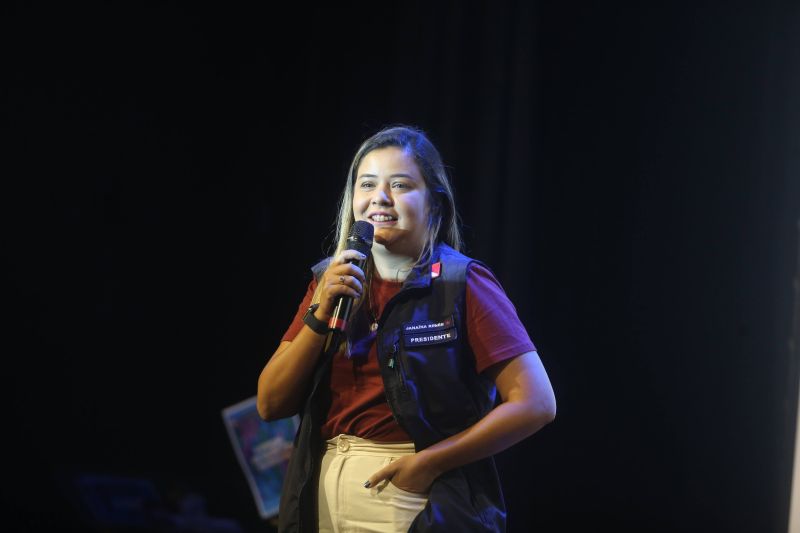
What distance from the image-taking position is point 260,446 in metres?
2.60

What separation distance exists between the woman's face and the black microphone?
0.14 feet

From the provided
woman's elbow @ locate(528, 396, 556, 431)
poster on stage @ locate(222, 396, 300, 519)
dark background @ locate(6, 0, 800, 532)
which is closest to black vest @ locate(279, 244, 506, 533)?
woman's elbow @ locate(528, 396, 556, 431)

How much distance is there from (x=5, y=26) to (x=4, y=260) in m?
0.73

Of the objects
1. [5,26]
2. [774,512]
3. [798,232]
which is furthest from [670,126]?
[5,26]

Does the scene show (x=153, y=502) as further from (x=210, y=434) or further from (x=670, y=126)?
(x=670, y=126)

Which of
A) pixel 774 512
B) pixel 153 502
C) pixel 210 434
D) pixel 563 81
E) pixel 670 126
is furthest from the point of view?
pixel 210 434

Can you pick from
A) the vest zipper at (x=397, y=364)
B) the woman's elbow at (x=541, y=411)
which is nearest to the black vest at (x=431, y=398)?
the vest zipper at (x=397, y=364)

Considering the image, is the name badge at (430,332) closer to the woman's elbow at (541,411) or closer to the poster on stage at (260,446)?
the woman's elbow at (541,411)

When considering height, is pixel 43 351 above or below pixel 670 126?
below

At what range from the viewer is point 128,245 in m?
2.58

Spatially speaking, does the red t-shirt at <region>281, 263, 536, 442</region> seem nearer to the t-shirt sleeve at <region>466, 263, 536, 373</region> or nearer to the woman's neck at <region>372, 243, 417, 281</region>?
the t-shirt sleeve at <region>466, 263, 536, 373</region>

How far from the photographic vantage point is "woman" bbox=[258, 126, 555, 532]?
48.9 inches

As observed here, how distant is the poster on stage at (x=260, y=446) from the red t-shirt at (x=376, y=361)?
1.30 metres

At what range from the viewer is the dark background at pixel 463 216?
2.09 m
